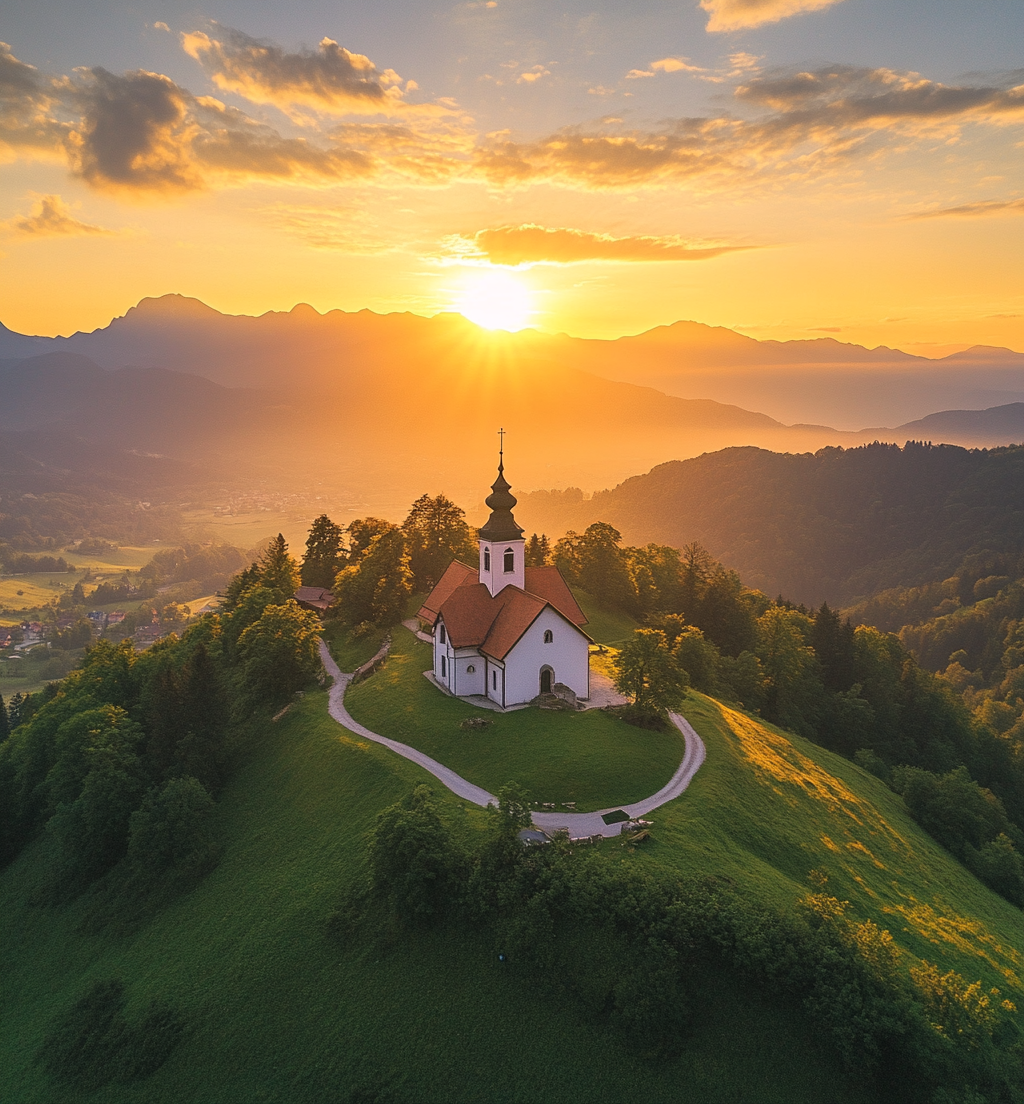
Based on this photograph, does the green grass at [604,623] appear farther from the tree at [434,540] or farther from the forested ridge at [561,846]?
the tree at [434,540]

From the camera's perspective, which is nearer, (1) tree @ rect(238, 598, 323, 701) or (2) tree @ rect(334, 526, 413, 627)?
(1) tree @ rect(238, 598, 323, 701)

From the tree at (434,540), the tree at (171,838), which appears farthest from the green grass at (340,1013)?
the tree at (434,540)

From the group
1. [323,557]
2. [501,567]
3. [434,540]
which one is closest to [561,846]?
[501,567]

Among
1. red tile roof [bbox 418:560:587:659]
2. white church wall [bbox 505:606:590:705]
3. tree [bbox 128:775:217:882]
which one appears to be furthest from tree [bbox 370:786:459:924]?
red tile roof [bbox 418:560:587:659]

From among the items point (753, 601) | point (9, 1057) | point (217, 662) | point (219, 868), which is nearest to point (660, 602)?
point (753, 601)

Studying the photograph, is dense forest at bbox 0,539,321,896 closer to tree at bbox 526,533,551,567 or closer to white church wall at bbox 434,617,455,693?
white church wall at bbox 434,617,455,693

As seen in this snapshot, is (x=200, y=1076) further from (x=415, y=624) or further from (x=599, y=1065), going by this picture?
(x=415, y=624)
